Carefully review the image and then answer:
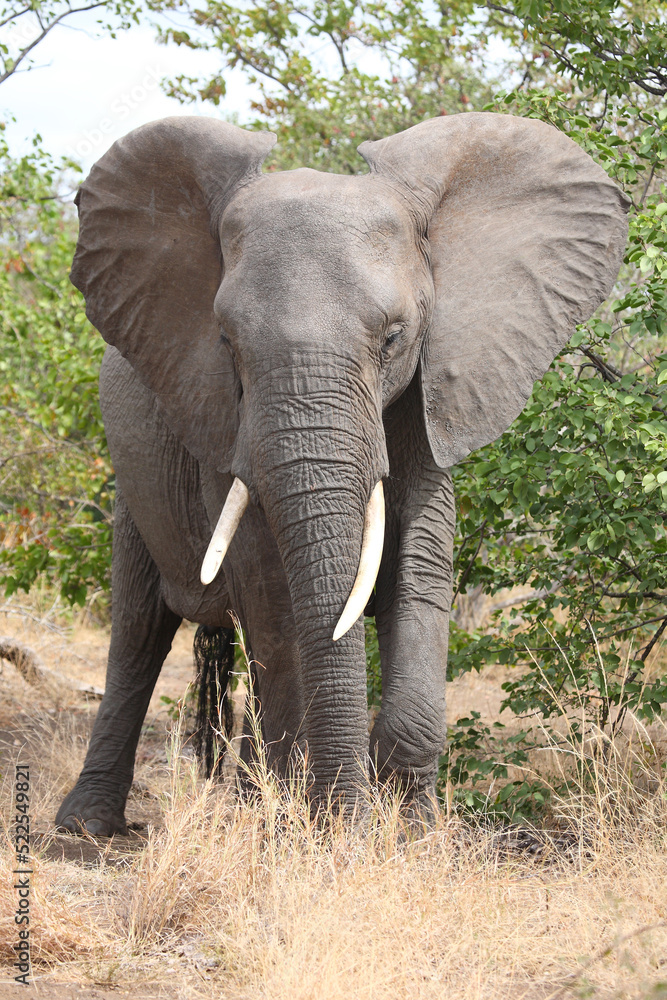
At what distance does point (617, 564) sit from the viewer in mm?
5719

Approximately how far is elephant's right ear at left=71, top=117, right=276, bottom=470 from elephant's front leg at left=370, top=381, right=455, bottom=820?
25.1 inches

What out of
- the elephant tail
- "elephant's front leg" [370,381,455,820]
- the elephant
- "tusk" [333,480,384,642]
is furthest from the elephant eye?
the elephant tail

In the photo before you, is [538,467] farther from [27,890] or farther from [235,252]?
[27,890]

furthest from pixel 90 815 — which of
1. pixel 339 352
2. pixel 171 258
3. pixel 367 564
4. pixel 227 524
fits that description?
pixel 339 352

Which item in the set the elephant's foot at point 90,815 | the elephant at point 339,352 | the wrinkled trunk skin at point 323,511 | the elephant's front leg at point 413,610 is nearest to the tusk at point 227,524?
the elephant at point 339,352

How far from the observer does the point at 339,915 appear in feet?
10.2

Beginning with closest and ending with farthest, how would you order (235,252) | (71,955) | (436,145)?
(71,955) < (235,252) < (436,145)

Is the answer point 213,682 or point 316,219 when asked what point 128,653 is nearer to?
point 213,682

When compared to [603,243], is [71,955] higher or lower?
lower

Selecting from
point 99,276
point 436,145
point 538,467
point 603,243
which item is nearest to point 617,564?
point 538,467

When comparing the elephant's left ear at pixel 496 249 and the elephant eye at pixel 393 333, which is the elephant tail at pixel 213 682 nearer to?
the elephant's left ear at pixel 496 249

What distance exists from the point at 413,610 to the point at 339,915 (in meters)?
1.30

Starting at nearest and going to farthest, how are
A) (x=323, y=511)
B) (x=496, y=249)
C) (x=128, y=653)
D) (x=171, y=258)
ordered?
(x=323, y=511)
(x=496, y=249)
(x=171, y=258)
(x=128, y=653)

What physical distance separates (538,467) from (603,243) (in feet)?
2.92
